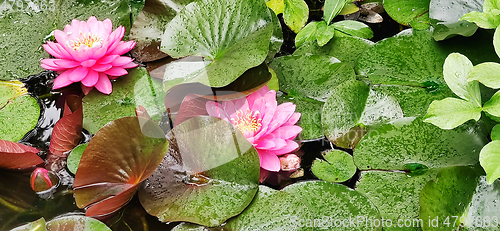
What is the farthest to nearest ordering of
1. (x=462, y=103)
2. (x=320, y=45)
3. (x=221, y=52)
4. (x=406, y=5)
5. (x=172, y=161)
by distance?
(x=406, y=5) < (x=320, y=45) < (x=221, y=52) < (x=172, y=161) < (x=462, y=103)

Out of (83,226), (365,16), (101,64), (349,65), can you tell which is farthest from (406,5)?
(83,226)

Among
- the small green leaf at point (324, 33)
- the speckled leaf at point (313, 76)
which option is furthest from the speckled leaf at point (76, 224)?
the small green leaf at point (324, 33)

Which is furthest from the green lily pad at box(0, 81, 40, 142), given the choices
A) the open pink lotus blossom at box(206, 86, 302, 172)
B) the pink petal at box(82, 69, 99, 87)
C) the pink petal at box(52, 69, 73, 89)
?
the open pink lotus blossom at box(206, 86, 302, 172)

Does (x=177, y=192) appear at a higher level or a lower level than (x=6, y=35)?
lower

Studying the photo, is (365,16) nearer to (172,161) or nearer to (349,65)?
(349,65)

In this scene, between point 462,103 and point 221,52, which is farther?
point 221,52

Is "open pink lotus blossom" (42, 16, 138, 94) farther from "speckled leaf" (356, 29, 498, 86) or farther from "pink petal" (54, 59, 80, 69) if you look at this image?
"speckled leaf" (356, 29, 498, 86)

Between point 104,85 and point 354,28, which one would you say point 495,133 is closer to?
point 354,28
